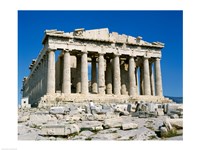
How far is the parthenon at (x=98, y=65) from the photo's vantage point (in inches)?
1379

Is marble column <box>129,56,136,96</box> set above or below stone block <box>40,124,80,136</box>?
above

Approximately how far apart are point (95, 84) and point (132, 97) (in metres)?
5.38

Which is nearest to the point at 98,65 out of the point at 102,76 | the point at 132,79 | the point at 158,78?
the point at 102,76

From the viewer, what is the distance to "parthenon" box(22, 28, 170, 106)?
35.0m

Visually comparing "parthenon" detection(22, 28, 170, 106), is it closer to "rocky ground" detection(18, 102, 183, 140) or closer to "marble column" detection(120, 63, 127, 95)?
"marble column" detection(120, 63, 127, 95)

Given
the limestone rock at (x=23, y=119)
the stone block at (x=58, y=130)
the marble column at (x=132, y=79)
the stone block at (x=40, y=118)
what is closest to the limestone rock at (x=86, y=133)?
the stone block at (x=58, y=130)

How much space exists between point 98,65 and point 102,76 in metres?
1.69

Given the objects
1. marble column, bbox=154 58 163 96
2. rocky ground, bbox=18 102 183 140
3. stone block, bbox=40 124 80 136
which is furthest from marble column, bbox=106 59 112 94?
stone block, bbox=40 124 80 136

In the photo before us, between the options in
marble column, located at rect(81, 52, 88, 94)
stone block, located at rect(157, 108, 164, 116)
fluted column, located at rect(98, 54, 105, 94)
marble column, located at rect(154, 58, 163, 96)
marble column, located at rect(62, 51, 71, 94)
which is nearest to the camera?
stone block, located at rect(157, 108, 164, 116)

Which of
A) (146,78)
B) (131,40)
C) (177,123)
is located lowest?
(177,123)

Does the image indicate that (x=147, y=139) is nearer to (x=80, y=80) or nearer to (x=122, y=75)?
(x=80, y=80)

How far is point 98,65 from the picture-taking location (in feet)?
125

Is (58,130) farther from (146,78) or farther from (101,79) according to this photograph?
(146,78)
